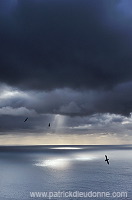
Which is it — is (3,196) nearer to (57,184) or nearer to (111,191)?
(57,184)

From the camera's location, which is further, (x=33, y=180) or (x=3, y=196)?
(x=33, y=180)

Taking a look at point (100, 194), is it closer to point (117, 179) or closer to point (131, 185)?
point (131, 185)

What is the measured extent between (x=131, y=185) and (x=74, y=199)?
3770 centimetres

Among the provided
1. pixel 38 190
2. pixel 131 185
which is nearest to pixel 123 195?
pixel 131 185

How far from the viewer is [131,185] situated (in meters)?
112

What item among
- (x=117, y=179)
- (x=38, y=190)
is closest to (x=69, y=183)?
(x=38, y=190)

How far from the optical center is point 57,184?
114625 mm

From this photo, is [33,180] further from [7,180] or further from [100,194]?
[100,194]

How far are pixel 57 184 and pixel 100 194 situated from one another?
25799mm

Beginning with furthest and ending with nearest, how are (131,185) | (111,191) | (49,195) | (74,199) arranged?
1. (131,185)
2. (111,191)
3. (49,195)
4. (74,199)

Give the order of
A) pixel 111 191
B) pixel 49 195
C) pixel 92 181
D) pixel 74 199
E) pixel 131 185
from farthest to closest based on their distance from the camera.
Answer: pixel 92 181 < pixel 131 185 < pixel 111 191 < pixel 49 195 < pixel 74 199

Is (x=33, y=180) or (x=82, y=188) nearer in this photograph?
(x=82, y=188)

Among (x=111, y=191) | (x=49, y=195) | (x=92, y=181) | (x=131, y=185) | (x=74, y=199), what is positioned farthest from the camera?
(x=92, y=181)

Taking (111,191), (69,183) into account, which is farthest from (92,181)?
(111,191)
